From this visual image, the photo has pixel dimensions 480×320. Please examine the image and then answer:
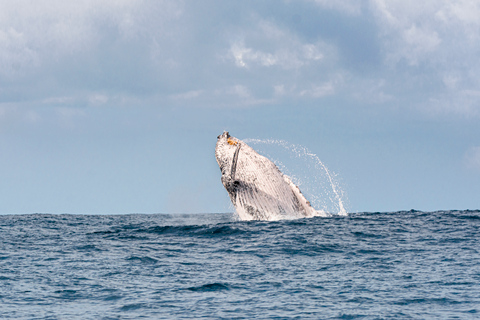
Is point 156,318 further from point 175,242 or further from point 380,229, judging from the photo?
point 380,229

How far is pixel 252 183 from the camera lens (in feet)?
65.6

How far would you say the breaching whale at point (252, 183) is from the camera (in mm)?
19766

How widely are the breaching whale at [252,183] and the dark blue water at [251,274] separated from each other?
1060 mm

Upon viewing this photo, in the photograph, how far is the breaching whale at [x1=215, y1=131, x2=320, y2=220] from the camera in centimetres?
1977

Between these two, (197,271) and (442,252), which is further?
(442,252)

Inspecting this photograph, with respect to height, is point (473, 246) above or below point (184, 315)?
above

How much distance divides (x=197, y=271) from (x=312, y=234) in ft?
19.0

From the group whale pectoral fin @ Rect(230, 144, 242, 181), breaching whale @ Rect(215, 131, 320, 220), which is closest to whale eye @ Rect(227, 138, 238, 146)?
breaching whale @ Rect(215, 131, 320, 220)

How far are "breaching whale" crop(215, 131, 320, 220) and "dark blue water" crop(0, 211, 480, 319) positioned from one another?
1.06 meters

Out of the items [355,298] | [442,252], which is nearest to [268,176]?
[442,252]

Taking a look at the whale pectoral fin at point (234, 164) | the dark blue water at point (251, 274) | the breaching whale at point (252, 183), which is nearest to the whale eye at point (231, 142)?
the breaching whale at point (252, 183)

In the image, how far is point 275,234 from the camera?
1712 centimetres

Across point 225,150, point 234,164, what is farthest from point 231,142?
point 234,164

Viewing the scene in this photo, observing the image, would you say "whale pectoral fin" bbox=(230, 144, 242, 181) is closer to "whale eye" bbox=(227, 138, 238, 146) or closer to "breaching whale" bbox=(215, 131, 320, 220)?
"breaching whale" bbox=(215, 131, 320, 220)
